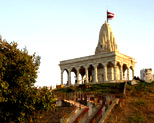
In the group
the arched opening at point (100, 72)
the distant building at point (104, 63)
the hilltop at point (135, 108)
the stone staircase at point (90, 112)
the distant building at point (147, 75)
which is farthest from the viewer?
the arched opening at point (100, 72)

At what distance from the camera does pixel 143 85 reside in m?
49.6

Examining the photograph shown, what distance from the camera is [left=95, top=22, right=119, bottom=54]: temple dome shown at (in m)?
66.1

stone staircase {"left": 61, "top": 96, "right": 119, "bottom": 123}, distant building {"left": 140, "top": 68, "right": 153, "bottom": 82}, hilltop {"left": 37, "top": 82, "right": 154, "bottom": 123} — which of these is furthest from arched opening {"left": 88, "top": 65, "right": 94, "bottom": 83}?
stone staircase {"left": 61, "top": 96, "right": 119, "bottom": 123}

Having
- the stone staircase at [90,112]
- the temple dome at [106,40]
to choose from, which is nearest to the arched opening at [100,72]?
the temple dome at [106,40]

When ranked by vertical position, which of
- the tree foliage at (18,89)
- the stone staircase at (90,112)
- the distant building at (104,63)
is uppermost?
the distant building at (104,63)

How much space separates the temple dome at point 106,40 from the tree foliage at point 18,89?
40.1m

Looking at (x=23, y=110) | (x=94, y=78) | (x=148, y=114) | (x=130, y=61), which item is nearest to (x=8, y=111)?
(x=23, y=110)

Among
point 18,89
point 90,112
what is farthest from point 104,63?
point 18,89

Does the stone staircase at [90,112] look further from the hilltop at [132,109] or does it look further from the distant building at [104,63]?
the distant building at [104,63]

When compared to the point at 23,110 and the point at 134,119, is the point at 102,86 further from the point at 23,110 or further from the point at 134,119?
the point at 23,110

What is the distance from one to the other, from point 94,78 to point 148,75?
11784 mm

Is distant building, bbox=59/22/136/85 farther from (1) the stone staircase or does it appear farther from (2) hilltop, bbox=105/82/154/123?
(1) the stone staircase

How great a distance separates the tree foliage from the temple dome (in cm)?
4013

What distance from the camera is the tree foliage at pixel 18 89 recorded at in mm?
25078
